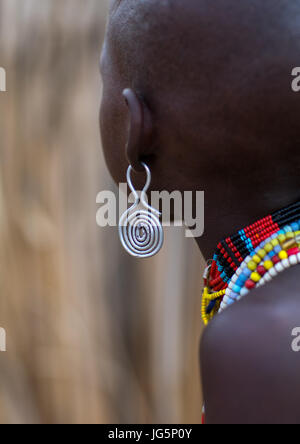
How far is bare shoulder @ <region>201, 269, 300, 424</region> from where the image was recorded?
3.27 feet

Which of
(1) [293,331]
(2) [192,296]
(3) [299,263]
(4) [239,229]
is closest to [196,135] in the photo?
(4) [239,229]

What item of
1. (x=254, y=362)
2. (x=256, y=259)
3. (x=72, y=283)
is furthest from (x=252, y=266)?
(x=72, y=283)

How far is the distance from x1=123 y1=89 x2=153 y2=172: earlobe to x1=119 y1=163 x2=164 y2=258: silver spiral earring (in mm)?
45

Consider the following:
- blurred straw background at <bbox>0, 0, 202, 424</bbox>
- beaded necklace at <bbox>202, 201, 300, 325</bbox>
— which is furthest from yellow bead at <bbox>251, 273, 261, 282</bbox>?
blurred straw background at <bbox>0, 0, 202, 424</bbox>

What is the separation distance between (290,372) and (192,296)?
225 cm

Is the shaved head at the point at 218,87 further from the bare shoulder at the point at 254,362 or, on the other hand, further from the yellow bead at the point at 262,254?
the bare shoulder at the point at 254,362

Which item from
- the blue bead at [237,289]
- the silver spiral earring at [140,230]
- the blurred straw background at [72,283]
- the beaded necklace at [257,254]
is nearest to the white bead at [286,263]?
the beaded necklace at [257,254]

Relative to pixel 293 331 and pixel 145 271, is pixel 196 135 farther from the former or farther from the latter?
pixel 145 271

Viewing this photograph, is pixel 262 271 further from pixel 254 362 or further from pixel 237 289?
pixel 254 362

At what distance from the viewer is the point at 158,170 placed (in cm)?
135

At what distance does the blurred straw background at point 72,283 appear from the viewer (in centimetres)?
324

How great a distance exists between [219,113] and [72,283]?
7.10 ft

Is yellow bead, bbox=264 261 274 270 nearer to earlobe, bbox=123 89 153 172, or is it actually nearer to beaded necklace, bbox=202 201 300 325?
beaded necklace, bbox=202 201 300 325

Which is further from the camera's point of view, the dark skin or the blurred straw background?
the blurred straw background
